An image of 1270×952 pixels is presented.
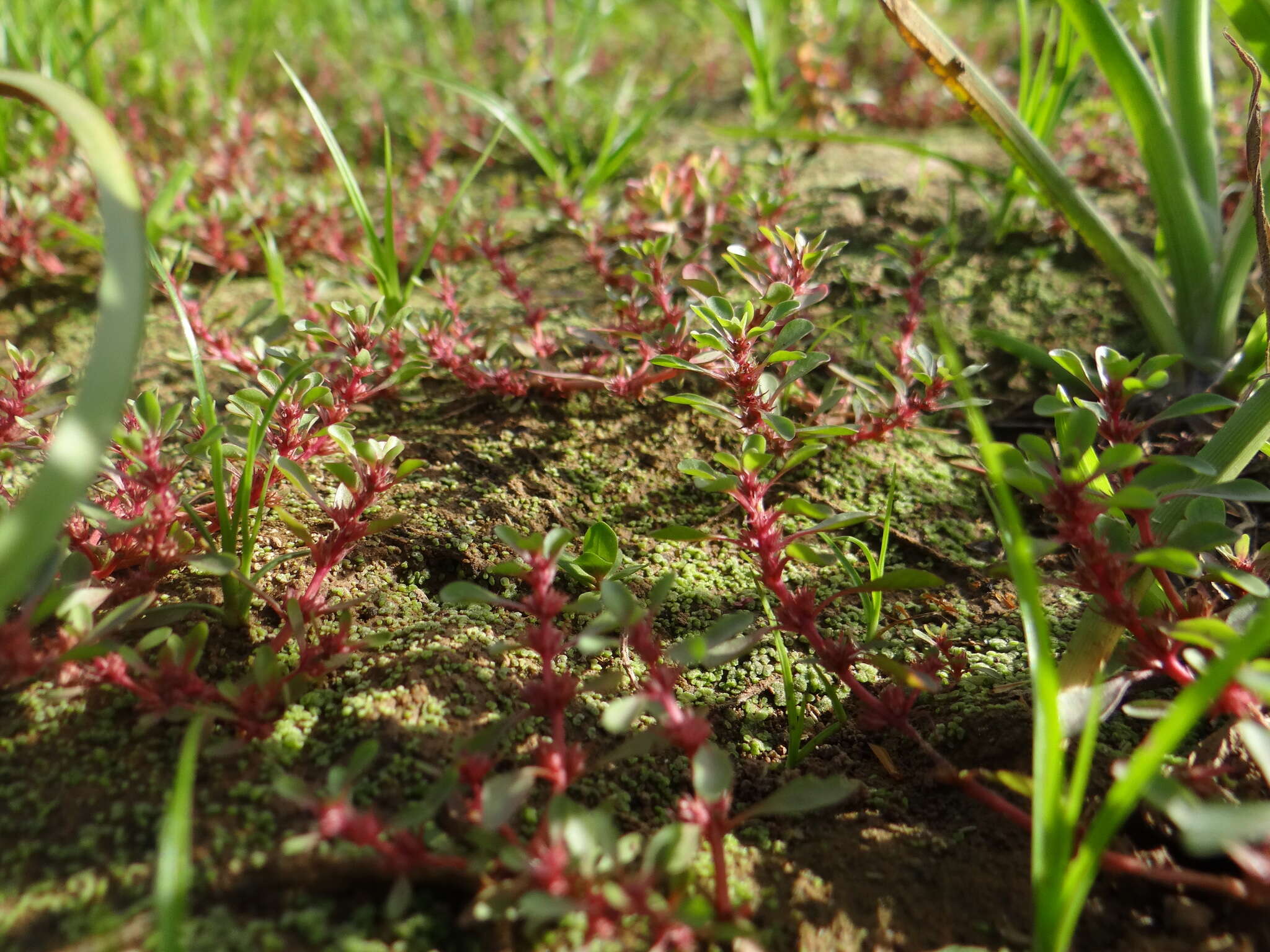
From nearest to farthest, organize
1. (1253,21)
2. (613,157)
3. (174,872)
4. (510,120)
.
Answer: (174,872), (1253,21), (510,120), (613,157)

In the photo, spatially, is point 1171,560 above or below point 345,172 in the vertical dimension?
below

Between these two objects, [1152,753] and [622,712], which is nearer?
[1152,753]

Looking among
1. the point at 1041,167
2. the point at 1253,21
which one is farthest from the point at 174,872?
the point at 1253,21

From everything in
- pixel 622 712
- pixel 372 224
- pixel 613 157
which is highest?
pixel 613 157

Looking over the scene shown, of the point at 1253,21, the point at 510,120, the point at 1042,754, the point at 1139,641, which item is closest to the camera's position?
the point at 1042,754

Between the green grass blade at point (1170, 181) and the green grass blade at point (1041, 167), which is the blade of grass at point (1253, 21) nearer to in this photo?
the green grass blade at point (1170, 181)

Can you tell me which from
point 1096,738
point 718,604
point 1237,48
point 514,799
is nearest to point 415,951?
point 514,799

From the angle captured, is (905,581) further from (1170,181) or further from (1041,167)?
(1170,181)
